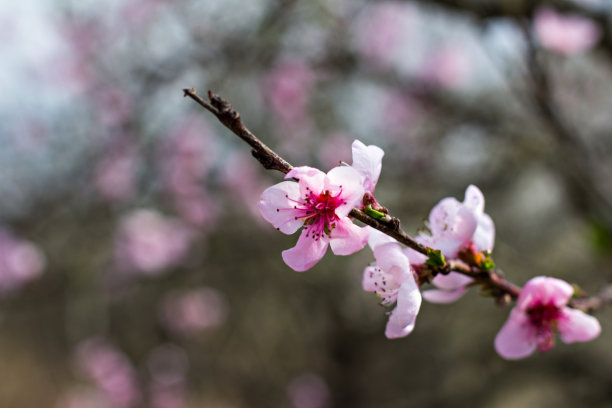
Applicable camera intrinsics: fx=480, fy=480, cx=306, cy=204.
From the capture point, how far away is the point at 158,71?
115 inches

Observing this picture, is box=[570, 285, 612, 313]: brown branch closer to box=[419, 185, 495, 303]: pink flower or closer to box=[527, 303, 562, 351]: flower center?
box=[527, 303, 562, 351]: flower center

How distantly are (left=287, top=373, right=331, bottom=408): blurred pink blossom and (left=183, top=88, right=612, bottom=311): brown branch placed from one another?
4.01 metres

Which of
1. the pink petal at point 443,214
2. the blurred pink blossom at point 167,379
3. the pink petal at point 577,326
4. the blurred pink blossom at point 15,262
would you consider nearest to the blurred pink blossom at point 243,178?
the blurred pink blossom at point 15,262

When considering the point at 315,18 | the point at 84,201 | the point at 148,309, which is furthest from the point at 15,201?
the point at 315,18

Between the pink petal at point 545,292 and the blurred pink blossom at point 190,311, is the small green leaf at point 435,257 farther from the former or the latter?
the blurred pink blossom at point 190,311

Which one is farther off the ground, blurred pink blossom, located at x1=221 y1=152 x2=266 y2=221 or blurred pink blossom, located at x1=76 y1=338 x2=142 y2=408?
blurred pink blossom, located at x1=221 y1=152 x2=266 y2=221

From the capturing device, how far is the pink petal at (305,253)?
0.79 metres

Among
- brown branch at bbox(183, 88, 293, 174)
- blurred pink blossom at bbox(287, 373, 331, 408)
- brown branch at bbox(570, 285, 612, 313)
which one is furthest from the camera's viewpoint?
blurred pink blossom at bbox(287, 373, 331, 408)

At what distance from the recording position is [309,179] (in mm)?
750

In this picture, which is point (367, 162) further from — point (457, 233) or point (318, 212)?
point (457, 233)

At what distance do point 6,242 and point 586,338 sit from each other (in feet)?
11.8

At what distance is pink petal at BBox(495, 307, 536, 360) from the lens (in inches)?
38.9

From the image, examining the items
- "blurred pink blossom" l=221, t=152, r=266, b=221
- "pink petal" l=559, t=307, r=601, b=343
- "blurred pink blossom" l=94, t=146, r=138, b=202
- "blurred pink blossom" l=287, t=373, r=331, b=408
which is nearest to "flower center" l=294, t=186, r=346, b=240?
"pink petal" l=559, t=307, r=601, b=343

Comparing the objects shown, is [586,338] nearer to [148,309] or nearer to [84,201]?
[84,201]
